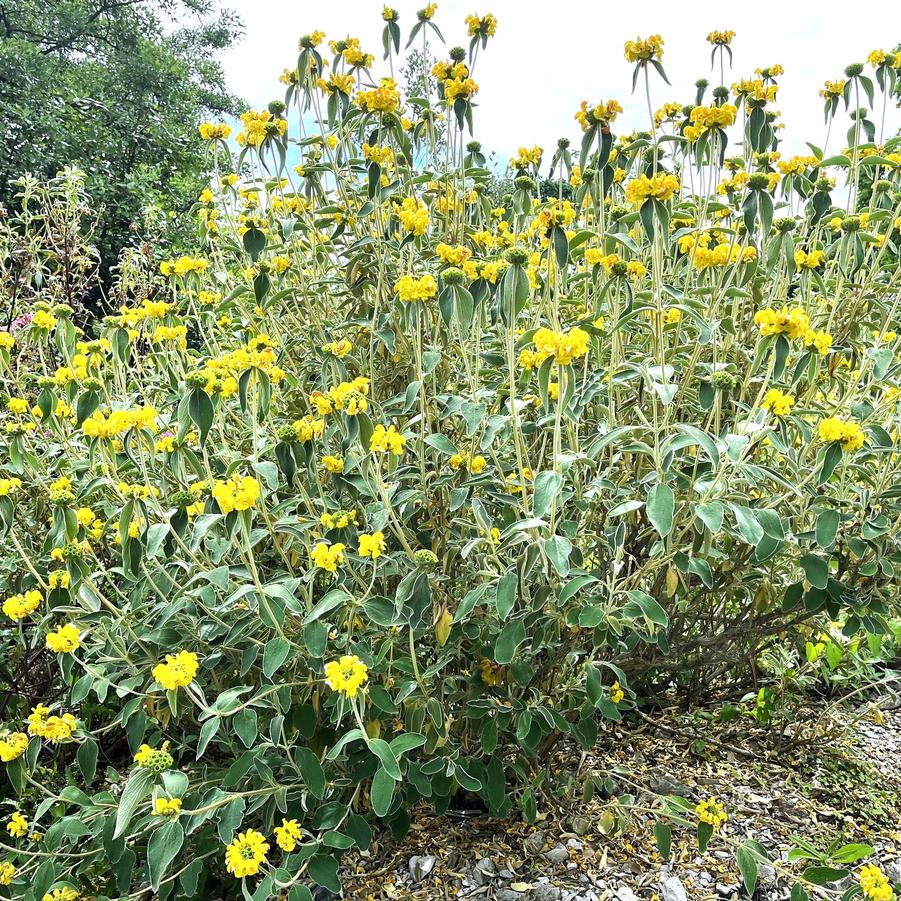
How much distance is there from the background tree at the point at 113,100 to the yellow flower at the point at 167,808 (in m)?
6.73

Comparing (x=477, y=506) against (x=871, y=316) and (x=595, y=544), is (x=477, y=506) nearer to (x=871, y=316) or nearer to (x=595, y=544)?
(x=595, y=544)

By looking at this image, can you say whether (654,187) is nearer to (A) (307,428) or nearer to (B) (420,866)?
(A) (307,428)

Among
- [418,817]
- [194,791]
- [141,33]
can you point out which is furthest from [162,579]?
[141,33]

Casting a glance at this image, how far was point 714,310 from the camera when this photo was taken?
1.87 metres

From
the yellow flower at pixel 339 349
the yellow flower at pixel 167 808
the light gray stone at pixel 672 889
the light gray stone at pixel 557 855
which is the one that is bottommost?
the light gray stone at pixel 672 889

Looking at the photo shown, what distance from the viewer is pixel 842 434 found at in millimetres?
1552

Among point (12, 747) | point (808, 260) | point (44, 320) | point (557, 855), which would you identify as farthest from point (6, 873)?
point (808, 260)

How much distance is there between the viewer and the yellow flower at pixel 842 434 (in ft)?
5.04

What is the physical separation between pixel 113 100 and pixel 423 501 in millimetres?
9694

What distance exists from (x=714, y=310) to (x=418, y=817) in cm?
151

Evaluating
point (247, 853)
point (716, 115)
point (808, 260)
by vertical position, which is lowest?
point (247, 853)

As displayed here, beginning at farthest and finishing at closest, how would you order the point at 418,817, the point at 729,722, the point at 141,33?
1. the point at 141,33
2. the point at 729,722
3. the point at 418,817

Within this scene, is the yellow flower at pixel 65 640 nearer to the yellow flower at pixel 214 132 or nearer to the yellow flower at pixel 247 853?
the yellow flower at pixel 247 853

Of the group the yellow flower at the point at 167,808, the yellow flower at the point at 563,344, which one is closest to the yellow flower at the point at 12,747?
the yellow flower at the point at 167,808
